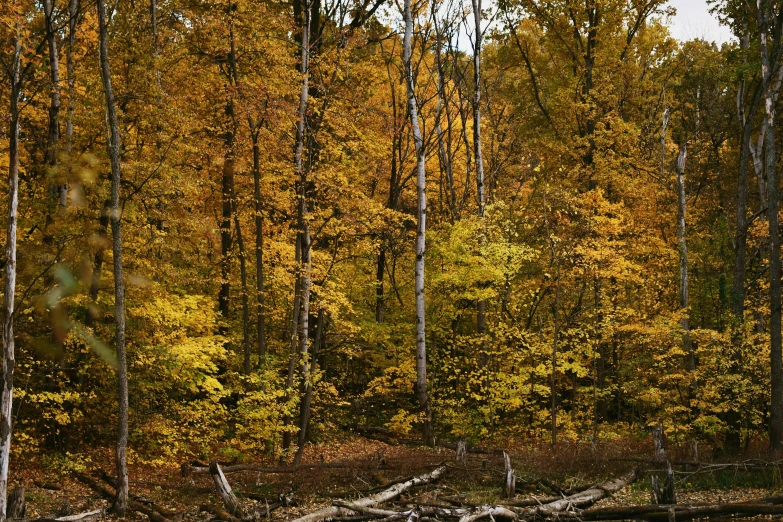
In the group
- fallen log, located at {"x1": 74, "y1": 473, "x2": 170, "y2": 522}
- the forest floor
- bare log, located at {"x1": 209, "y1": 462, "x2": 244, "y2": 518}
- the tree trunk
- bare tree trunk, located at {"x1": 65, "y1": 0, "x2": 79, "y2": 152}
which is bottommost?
the forest floor

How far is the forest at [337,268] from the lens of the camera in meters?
12.6

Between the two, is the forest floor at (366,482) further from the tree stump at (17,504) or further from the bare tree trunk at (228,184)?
the bare tree trunk at (228,184)

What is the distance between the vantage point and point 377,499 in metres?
10.7

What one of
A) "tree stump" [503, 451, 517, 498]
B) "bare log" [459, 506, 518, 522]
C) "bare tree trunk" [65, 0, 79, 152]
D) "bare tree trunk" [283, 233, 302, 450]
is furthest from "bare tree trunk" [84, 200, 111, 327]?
"tree stump" [503, 451, 517, 498]

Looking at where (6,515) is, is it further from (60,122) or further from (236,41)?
(236,41)

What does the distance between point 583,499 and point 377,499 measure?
3.35 meters

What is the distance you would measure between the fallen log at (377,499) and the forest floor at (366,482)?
0.56 ft

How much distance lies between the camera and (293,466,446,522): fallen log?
9.47m

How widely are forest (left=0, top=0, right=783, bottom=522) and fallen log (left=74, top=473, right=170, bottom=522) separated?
13 cm

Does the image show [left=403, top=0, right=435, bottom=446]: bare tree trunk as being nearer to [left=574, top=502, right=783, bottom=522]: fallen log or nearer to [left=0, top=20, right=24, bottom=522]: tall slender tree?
[left=574, top=502, right=783, bottom=522]: fallen log

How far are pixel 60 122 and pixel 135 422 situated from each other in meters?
6.32

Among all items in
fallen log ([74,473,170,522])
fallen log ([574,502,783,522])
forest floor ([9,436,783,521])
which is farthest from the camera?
forest floor ([9,436,783,521])

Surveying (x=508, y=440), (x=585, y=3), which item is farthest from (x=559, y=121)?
(x=508, y=440)

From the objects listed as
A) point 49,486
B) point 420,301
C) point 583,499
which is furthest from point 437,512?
point 420,301
